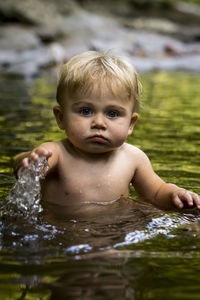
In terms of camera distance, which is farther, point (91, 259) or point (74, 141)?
point (74, 141)

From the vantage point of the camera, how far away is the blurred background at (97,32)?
53.9 ft

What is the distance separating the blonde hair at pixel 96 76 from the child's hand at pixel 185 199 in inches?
23.6

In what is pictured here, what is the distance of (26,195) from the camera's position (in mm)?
2850

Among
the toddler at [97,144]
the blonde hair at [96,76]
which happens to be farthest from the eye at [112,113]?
the blonde hair at [96,76]

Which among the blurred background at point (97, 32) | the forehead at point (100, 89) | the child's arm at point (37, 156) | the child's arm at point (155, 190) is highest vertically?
the forehead at point (100, 89)

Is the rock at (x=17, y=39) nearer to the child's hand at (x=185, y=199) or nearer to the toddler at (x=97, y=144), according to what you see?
the toddler at (x=97, y=144)

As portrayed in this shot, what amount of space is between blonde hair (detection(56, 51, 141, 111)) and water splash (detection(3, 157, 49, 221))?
48 centimetres

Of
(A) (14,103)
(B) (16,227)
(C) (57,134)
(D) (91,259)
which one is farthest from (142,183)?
(A) (14,103)

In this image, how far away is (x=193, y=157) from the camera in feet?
15.0

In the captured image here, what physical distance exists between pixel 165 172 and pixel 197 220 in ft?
3.99

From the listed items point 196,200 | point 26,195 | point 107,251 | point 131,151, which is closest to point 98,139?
point 131,151

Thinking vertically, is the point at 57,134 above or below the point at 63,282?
below

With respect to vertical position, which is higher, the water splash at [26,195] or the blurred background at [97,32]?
the water splash at [26,195]

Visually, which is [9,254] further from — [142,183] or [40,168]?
[142,183]
